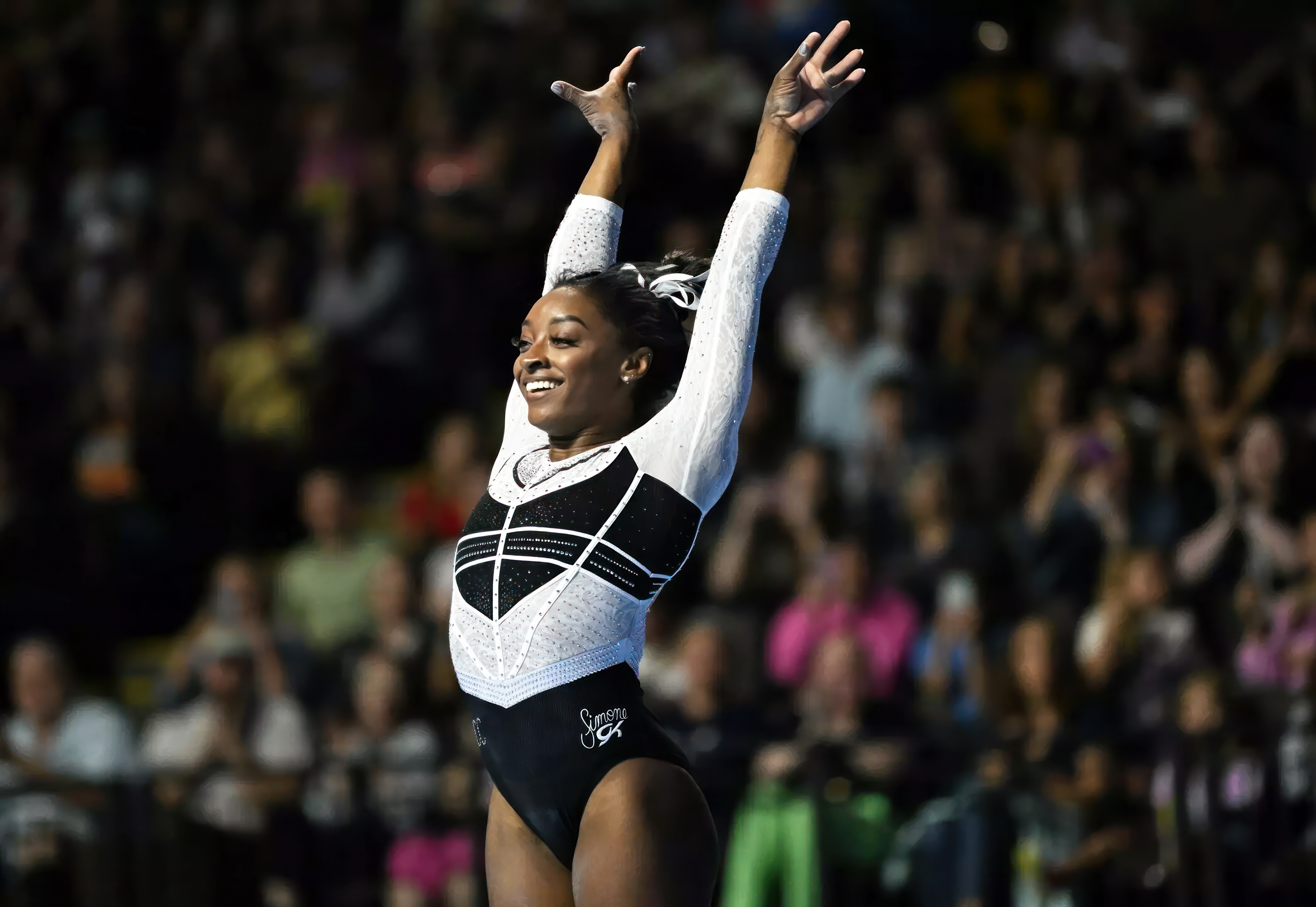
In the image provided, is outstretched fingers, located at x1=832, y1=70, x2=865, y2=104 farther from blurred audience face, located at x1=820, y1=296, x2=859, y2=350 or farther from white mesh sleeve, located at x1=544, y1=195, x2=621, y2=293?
blurred audience face, located at x1=820, y1=296, x2=859, y2=350

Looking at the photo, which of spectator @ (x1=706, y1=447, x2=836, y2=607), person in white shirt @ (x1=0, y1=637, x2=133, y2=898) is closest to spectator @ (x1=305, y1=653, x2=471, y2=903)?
person in white shirt @ (x1=0, y1=637, x2=133, y2=898)

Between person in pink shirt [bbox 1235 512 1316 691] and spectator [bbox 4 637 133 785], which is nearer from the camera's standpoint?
person in pink shirt [bbox 1235 512 1316 691]

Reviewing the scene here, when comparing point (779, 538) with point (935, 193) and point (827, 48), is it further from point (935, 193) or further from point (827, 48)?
point (827, 48)

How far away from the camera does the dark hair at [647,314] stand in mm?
3420

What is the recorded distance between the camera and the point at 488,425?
8.31 metres

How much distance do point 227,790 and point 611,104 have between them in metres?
3.43

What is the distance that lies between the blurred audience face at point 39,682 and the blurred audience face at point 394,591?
4.15 feet

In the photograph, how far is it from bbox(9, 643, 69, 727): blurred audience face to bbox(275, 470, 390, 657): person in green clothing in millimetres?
1034

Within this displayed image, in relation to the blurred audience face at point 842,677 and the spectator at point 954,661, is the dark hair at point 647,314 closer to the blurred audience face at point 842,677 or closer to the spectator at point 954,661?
the blurred audience face at point 842,677

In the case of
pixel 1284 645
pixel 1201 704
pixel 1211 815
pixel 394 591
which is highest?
pixel 394 591

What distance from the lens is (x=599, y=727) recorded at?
315 centimetres

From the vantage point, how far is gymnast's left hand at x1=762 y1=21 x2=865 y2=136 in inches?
133

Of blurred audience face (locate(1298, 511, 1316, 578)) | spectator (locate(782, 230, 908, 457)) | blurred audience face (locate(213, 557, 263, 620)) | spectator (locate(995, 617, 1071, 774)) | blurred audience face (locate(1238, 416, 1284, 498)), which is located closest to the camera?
spectator (locate(995, 617, 1071, 774))

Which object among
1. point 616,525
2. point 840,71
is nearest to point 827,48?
point 840,71
